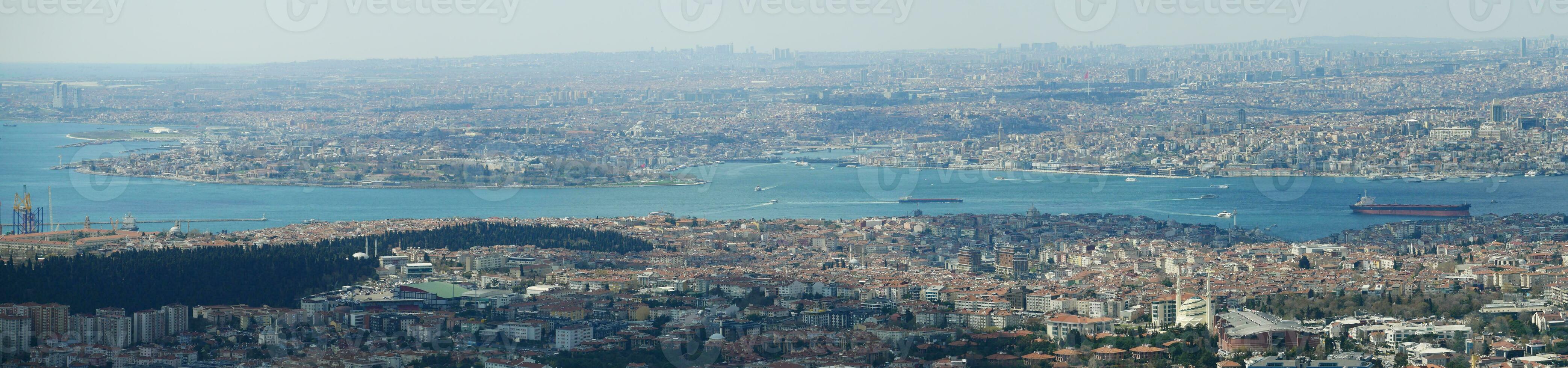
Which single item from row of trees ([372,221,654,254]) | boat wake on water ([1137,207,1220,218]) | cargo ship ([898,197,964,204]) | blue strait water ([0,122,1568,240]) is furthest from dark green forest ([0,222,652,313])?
cargo ship ([898,197,964,204])

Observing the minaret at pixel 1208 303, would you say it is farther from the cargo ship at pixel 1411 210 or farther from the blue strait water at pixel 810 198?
the cargo ship at pixel 1411 210

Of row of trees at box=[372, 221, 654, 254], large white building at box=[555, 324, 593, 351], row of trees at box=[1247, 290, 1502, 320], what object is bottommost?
large white building at box=[555, 324, 593, 351]

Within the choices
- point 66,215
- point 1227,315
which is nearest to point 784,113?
point 66,215

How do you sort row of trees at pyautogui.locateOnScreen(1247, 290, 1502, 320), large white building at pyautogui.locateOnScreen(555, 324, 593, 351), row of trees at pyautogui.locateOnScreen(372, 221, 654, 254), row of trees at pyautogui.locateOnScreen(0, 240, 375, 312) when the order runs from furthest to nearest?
1. row of trees at pyautogui.locateOnScreen(372, 221, 654, 254)
2. row of trees at pyautogui.locateOnScreen(0, 240, 375, 312)
3. row of trees at pyautogui.locateOnScreen(1247, 290, 1502, 320)
4. large white building at pyautogui.locateOnScreen(555, 324, 593, 351)

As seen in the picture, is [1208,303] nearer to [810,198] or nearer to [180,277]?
[180,277]

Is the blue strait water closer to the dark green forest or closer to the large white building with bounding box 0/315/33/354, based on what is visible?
the dark green forest

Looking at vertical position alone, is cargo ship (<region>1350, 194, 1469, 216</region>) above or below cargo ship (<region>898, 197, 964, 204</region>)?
below
